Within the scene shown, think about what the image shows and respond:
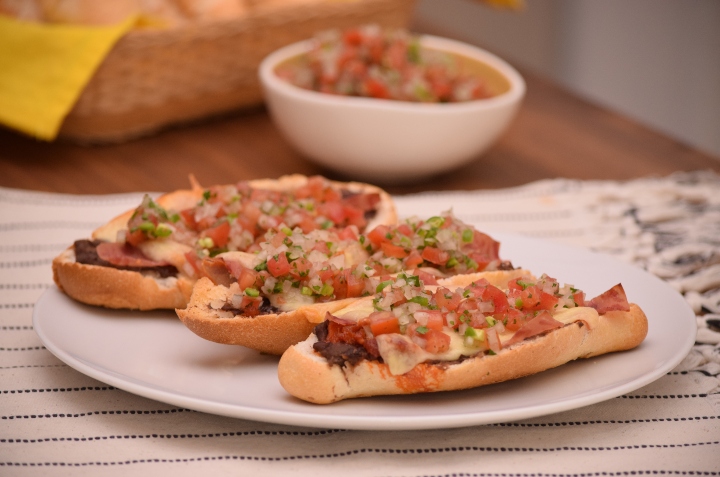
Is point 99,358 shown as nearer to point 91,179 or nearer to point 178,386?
point 178,386

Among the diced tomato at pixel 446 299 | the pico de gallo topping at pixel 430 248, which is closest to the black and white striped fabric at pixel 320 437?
the diced tomato at pixel 446 299

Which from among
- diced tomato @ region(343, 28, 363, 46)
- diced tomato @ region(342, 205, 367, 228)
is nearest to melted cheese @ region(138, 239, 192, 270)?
diced tomato @ region(342, 205, 367, 228)

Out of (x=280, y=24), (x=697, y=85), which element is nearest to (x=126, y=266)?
(x=280, y=24)

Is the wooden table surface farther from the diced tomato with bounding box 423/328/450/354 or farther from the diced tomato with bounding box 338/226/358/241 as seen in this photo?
the diced tomato with bounding box 423/328/450/354

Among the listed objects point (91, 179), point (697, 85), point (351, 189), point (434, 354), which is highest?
point (434, 354)

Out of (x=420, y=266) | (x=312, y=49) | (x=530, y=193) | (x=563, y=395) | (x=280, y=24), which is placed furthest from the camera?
(x=280, y=24)

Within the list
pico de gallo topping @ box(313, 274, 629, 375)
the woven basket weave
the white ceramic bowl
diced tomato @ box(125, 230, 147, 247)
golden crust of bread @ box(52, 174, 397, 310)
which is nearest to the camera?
pico de gallo topping @ box(313, 274, 629, 375)

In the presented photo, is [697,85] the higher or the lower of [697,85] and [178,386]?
the lower
